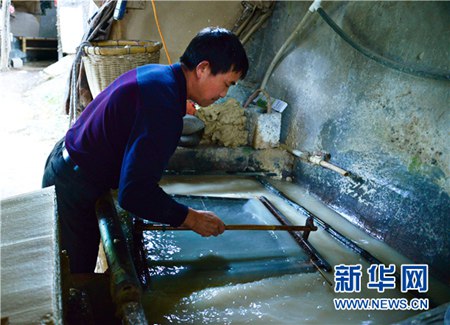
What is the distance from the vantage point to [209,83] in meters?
2.20

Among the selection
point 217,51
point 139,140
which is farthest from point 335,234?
point 139,140

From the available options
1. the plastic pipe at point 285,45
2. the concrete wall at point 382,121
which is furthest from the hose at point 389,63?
the plastic pipe at point 285,45

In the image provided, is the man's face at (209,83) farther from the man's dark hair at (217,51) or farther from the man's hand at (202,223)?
the man's hand at (202,223)

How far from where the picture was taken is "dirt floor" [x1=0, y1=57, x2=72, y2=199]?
6.16 m

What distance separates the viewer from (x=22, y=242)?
4.12ft

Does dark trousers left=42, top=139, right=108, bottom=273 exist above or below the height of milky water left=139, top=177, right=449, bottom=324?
above

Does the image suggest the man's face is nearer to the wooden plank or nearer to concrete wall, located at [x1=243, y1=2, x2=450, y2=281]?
the wooden plank

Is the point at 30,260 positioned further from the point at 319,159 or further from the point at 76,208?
the point at 319,159

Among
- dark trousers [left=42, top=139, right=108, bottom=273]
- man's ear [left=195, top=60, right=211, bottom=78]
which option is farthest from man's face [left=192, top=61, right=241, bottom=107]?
dark trousers [left=42, top=139, right=108, bottom=273]

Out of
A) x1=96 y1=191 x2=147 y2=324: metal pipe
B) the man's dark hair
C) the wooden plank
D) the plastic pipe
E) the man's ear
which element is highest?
the plastic pipe

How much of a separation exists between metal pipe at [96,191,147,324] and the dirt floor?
3.81 metres

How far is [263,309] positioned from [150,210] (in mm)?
923

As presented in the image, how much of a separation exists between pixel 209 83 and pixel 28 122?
27.2ft

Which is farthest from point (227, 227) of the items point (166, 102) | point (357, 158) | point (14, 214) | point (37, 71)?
point (37, 71)
